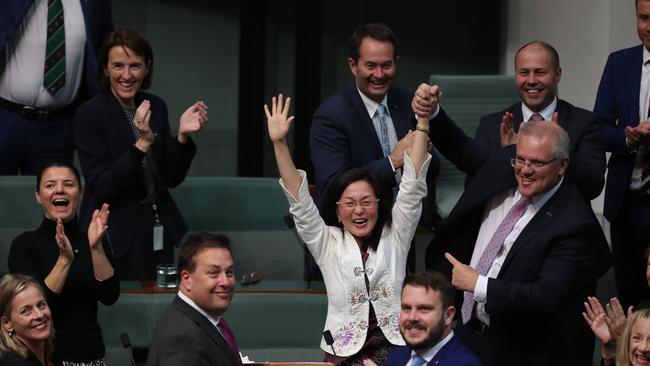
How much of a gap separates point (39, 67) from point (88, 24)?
1.02 feet

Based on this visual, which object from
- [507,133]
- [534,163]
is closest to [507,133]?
[507,133]

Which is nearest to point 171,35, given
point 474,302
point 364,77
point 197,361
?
point 364,77

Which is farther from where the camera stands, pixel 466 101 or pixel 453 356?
pixel 466 101

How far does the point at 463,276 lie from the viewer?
5.47 m

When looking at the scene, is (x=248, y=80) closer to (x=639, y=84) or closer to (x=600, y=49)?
(x=600, y=49)

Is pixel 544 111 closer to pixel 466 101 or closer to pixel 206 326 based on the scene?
pixel 206 326

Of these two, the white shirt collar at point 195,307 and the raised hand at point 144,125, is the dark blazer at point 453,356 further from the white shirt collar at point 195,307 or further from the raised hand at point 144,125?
the raised hand at point 144,125

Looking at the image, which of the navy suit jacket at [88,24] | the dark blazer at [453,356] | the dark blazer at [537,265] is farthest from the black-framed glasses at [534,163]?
the navy suit jacket at [88,24]

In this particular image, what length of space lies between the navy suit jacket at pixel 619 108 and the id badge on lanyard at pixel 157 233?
1.93 m

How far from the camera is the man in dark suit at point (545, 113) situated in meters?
5.94

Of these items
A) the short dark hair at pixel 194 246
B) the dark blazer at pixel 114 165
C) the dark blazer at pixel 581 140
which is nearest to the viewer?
the short dark hair at pixel 194 246

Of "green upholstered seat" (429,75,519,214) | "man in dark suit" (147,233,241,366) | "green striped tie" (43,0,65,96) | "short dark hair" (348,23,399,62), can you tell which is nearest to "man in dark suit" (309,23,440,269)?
"short dark hair" (348,23,399,62)

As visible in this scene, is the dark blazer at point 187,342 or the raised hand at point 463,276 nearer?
the dark blazer at point 187,342

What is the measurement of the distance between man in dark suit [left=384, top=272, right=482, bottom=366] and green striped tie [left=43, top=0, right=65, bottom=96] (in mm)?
2608
